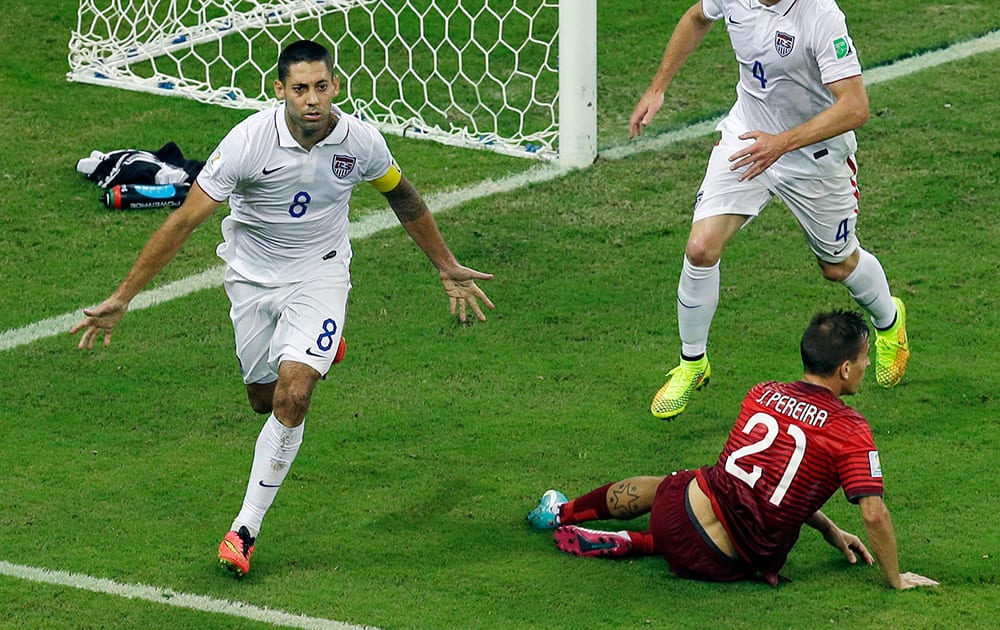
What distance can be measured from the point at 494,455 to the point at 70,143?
517cm

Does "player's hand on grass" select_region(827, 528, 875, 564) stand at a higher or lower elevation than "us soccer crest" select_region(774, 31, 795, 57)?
lower

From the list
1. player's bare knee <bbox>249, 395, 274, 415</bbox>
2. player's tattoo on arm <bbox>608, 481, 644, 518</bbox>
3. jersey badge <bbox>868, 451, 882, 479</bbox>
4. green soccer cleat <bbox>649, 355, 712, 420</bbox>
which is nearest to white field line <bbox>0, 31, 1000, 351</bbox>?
player's bare knee <bbox>249, 395, 274, 415</bbox>

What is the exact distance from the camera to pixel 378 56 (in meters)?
11.9

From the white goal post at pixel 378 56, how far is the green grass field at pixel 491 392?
384 mm

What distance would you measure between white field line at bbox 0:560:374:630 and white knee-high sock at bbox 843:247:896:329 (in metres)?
3.04

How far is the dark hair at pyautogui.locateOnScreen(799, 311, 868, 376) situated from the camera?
5520mm

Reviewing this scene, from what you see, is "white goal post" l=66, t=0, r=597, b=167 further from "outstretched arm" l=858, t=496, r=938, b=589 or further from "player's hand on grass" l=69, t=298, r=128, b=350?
"outstretched arm" l=858, t=496, r=938, b=589

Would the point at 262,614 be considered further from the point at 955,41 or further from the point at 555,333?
the point at 955,41

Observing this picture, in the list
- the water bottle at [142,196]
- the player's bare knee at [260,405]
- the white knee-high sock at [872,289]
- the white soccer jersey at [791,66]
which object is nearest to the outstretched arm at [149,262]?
the player's bare knee at [260,405]

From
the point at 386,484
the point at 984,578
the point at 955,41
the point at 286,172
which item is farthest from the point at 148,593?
the point at 955,41

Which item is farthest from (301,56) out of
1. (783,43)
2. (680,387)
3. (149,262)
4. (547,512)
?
(680,387)

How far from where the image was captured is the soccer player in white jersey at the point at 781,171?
6.57 meters

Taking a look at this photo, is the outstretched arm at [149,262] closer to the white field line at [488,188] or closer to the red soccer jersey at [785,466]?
the red soccer jersey at [785,466]

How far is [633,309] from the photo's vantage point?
27.4 ft
